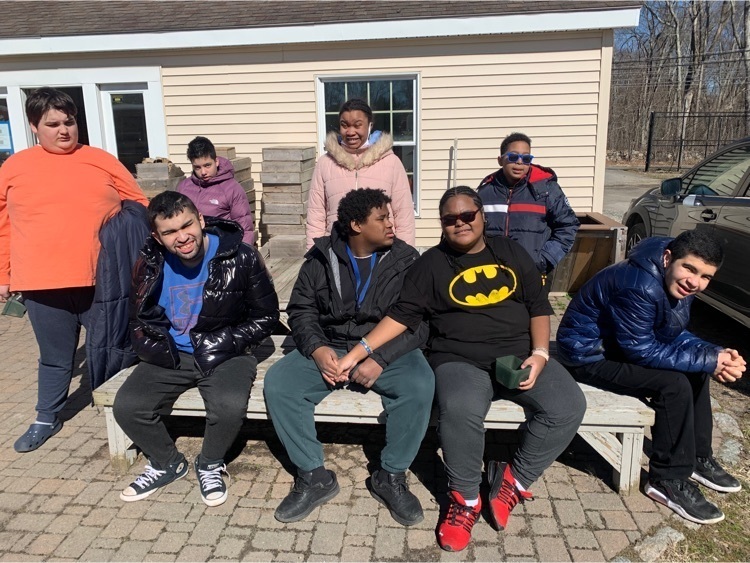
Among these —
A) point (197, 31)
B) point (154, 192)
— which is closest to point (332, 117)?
point (197, 31)

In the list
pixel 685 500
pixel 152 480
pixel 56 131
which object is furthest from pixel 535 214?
pixel 56 131

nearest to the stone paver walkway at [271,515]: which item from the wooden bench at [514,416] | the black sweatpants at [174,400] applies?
the wooden bench at [514,416]

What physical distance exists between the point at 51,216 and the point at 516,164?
2829 millimetres

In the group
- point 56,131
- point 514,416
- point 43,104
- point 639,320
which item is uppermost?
point 43,104

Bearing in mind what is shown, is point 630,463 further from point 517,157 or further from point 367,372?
point 517,157

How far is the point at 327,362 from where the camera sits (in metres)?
2.98

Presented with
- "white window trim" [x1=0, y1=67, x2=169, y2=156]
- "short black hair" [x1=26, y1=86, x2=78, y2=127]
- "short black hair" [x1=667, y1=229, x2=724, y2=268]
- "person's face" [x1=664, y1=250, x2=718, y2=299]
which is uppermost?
"white window trim" [x1=0, y1=67, x2=169, y2=156]

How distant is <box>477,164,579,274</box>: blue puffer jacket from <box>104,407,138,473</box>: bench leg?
8.54ft

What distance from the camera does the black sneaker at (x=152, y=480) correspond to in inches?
118

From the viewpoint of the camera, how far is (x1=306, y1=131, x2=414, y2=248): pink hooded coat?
3.78 metres

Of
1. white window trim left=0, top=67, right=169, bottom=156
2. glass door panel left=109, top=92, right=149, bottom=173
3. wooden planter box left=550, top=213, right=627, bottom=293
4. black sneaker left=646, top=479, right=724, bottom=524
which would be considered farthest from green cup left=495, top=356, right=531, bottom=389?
glass door panel left=109, top=92, right=149, bottom=173

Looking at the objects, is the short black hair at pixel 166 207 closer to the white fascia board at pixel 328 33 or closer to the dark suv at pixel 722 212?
the dark suv at pixel 722 212

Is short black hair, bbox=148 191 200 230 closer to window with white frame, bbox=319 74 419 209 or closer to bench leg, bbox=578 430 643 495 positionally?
bench leg, bbox=578 430 643 495

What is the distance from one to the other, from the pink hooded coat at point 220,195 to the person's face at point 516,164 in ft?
6.22
